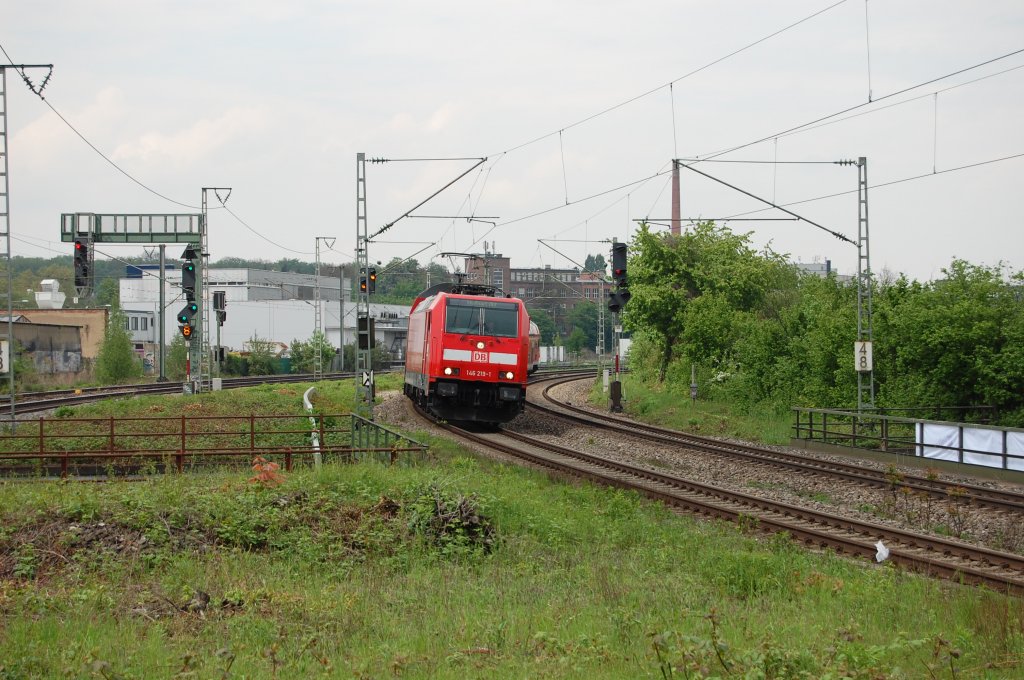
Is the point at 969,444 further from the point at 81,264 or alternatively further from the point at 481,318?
the point at 81,264

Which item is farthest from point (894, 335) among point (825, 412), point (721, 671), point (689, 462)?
point (721, 671)

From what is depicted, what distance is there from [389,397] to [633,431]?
49.6 feet

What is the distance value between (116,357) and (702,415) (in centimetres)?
3483

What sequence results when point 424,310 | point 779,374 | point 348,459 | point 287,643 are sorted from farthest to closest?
point 779,374
point 424,310
point 348,459
point 287,643

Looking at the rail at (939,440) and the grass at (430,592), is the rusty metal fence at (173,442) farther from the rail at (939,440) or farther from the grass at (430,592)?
the rail at (939,440)

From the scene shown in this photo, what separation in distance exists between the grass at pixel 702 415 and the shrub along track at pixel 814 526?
8.80m

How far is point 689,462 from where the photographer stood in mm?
22359

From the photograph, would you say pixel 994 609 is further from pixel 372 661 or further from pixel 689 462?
pixel 689 462

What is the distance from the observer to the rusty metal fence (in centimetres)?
1883

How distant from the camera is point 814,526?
566 inches

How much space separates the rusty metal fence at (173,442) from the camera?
18.8 metres

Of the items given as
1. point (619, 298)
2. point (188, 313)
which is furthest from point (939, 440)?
point (188, 313)

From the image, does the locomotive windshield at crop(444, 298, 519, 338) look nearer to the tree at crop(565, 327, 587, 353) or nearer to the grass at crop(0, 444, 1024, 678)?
the grass at crop(0, 444, 1024, 678)

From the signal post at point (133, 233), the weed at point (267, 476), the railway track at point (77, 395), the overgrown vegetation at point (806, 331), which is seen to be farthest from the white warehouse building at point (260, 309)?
the weed at point (267, 476)
